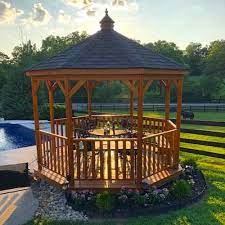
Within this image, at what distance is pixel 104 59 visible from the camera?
23.7 feet

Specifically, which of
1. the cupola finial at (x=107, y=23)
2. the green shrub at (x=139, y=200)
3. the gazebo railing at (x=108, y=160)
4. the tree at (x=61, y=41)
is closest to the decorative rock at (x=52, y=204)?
the gazebo railing at (x=108, y=160)

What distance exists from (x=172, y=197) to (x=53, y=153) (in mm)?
3430

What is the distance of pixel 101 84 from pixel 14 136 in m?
22.8

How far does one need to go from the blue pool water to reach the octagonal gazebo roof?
24.2 ft

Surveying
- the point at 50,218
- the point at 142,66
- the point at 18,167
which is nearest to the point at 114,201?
the point at 50,218

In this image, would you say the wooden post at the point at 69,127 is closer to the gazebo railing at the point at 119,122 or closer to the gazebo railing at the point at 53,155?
the gazebo railing at the point at 53,155

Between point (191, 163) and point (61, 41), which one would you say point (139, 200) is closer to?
point (191, 163)

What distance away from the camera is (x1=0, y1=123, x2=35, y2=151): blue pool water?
1433 cm

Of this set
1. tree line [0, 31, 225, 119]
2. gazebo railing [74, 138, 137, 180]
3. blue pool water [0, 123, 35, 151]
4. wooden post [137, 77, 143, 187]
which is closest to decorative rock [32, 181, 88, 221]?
gazebo railing [74, 138, 137, 180]

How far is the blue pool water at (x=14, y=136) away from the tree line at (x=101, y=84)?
3.49 m

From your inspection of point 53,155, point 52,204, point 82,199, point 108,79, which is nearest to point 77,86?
point 108,79

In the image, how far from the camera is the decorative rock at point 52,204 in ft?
20.8

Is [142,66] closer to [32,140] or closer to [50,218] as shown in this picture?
[50,218]

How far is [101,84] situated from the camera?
38.2 meters
